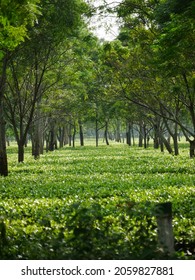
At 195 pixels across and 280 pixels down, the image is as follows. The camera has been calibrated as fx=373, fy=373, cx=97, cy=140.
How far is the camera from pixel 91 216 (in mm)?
6551

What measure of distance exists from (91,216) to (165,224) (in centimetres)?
150

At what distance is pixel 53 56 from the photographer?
2539cm

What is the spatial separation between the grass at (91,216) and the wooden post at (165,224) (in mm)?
141

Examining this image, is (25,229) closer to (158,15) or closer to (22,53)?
(158,15)

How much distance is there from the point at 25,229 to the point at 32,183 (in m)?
7.72

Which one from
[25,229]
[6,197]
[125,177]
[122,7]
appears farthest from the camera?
[122,7]

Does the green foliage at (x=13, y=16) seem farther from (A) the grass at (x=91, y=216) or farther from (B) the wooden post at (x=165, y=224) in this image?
(B) the wooden post at (x=165, y=224)

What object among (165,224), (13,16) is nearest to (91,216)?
(165,224)

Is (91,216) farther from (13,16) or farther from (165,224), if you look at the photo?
(13,16)

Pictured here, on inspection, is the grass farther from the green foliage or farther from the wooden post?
the green foliage

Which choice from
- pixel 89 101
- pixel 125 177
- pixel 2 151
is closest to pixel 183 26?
pixel 125 177

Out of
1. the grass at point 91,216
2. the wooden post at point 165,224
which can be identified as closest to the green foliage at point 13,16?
the grass at point 91,216

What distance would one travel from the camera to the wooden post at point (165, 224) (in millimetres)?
5511

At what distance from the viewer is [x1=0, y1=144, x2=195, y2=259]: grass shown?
5594mm
